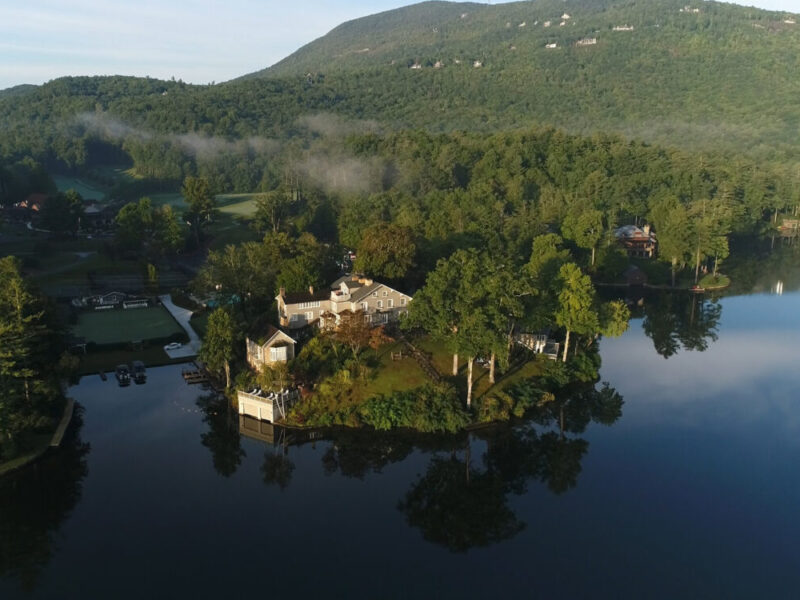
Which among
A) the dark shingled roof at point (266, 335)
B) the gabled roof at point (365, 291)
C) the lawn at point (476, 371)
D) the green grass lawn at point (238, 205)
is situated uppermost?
the green grass lawn at point (238, 205)

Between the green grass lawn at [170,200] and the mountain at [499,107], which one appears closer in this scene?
the green grass lawn at [170,200]

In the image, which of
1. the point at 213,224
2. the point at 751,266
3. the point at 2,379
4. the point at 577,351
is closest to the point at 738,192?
the point at 751,266

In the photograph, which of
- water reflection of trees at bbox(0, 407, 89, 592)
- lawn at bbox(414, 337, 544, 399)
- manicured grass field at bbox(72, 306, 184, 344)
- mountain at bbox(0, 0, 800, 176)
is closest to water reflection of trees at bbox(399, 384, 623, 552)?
lawn at bbox(414, 337, 544, 399)

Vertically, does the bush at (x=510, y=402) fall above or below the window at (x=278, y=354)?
below

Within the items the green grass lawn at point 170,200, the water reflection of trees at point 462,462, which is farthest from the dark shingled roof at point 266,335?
the green grass lawn at point 170,200

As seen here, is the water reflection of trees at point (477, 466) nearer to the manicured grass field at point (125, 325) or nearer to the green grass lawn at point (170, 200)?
the manicured grass field at point (125, 325)

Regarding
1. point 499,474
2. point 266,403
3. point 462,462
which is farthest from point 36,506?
point 499,474

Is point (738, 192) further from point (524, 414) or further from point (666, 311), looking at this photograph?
point (524, 414)

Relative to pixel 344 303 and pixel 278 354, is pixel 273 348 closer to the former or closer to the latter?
pixel 278 354
